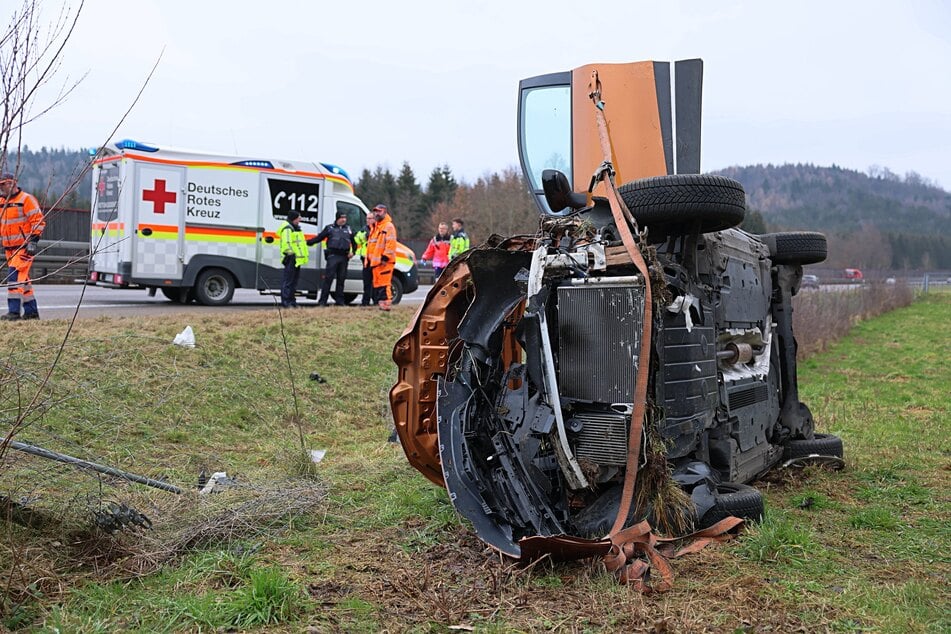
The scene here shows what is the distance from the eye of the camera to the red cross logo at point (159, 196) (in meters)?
13.3

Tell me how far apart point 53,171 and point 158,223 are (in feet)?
35.9

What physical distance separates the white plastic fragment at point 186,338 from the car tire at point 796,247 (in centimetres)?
605

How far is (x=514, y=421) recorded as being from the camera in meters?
4.34

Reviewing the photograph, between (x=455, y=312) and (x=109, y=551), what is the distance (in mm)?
2100

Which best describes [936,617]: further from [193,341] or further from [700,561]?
[193,341]

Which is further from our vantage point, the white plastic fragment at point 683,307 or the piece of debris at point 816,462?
the piece of debris at point 816,462

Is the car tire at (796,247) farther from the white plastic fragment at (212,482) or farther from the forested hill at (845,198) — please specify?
the forested hill at (845,198)

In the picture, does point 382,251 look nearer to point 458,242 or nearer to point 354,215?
point 458,242

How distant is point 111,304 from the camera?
45.1ft

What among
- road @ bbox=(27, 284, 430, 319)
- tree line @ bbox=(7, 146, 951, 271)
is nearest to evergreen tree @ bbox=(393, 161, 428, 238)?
tree line @ bbox=(7, 146, 951, 271)

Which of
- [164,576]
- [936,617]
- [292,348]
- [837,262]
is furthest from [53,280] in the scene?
[837,262]

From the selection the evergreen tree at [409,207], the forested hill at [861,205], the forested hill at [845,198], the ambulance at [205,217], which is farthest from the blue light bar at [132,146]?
the forested hill at [845,198]

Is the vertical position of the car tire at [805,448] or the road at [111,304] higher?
the road at [111,304]

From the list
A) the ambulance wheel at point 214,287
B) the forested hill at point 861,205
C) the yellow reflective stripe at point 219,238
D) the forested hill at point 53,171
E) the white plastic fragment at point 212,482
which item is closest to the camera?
the forested hill at point 53,171
